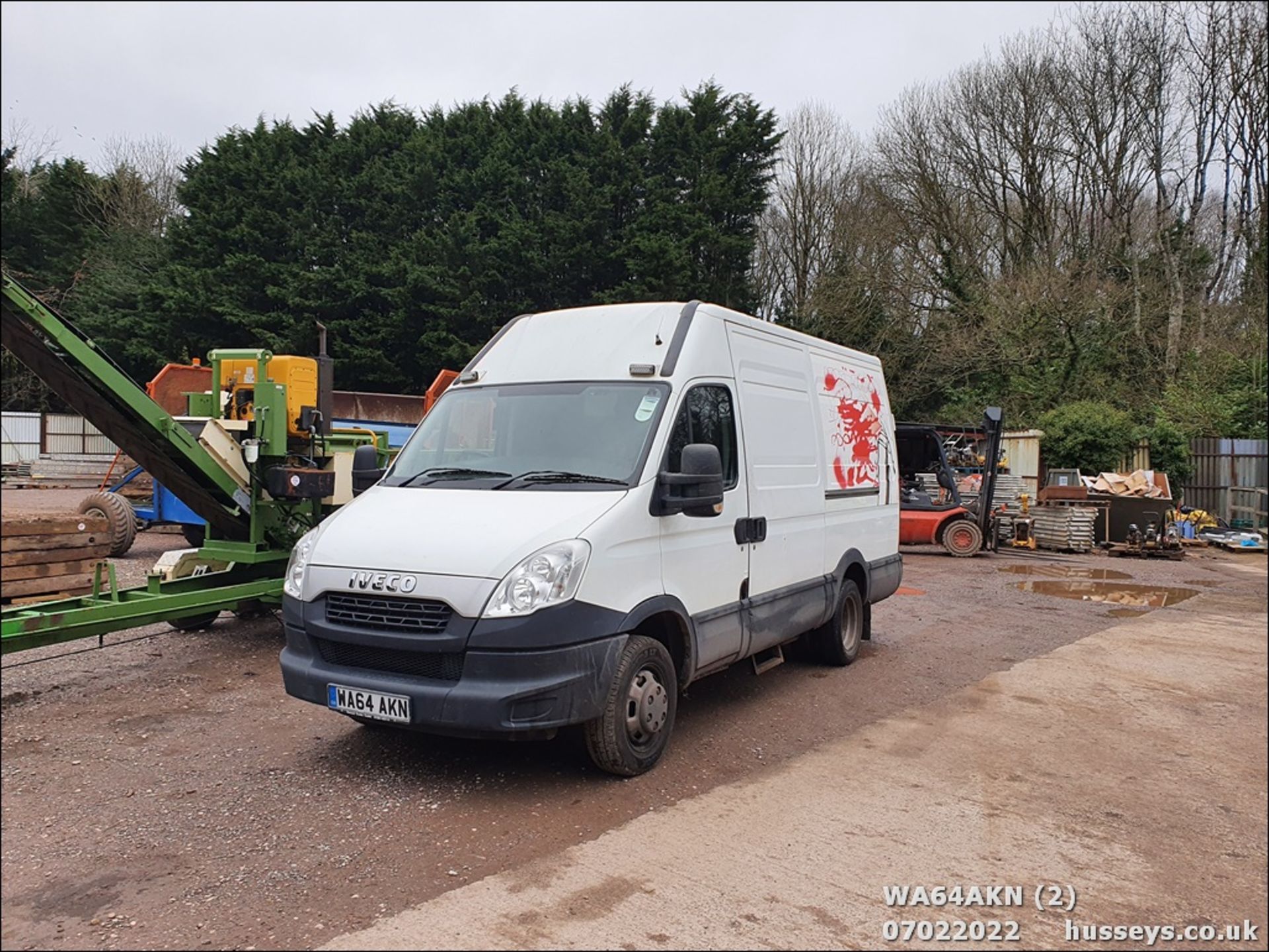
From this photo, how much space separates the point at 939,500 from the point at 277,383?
12.8 metres

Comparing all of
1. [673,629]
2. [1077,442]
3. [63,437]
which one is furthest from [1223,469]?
[63,437]

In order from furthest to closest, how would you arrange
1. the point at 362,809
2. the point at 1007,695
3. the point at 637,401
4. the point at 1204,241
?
the point at 1007,695 < the point at 637,401 < the point at 362,809 < the point at 1204,241

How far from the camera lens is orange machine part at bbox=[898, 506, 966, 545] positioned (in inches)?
648

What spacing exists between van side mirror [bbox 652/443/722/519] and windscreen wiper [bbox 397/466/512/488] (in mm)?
901

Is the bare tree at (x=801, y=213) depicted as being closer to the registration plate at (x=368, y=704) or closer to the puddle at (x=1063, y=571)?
the puddle at (x=1063, y=571)

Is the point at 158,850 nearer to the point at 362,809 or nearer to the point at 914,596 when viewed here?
the point at 362,809

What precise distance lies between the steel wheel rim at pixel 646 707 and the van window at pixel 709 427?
1.17 metres

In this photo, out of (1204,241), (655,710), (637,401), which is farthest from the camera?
(637,401)

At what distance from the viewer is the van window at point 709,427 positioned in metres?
5.15

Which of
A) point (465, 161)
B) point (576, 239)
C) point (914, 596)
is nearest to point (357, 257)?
point (465, 161)

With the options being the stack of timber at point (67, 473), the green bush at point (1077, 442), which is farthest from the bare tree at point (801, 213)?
the stack of timber at point (67, 473)

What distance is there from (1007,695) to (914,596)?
503cm

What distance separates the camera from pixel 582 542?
14.2 feet

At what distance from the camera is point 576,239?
91.7 ft
